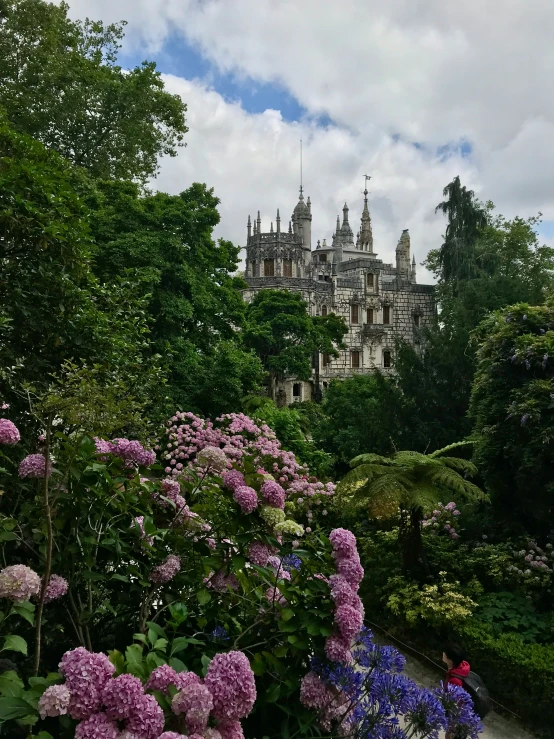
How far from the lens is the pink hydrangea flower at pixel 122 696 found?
190 centimetres

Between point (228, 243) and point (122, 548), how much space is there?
58.1 ft

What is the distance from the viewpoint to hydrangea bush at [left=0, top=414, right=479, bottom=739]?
205cm

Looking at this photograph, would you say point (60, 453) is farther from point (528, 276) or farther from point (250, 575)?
point (528, 276)

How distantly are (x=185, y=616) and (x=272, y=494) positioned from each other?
77 centimetres

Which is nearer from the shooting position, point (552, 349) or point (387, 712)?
point (387, 712)

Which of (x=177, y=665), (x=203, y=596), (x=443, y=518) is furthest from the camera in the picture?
(x=443, y=518)

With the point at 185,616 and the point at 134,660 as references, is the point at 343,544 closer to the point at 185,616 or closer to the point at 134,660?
the point at 185,616

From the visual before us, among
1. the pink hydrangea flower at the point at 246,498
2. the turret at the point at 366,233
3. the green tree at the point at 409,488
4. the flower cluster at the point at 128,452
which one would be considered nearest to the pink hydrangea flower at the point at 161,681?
the pink hydrangea flower at the point at 246,498

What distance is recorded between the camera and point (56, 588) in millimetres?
2758

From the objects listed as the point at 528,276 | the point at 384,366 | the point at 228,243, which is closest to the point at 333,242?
the point at 384,366

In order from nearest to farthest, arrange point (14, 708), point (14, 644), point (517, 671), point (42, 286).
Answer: point (14, 708) → point (14, 644) → point (42, 286) → point (517, 671)

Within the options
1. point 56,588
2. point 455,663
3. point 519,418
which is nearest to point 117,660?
point 56,588

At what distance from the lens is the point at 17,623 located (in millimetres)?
3037

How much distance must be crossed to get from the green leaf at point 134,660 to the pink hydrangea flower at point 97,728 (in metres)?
0.27
